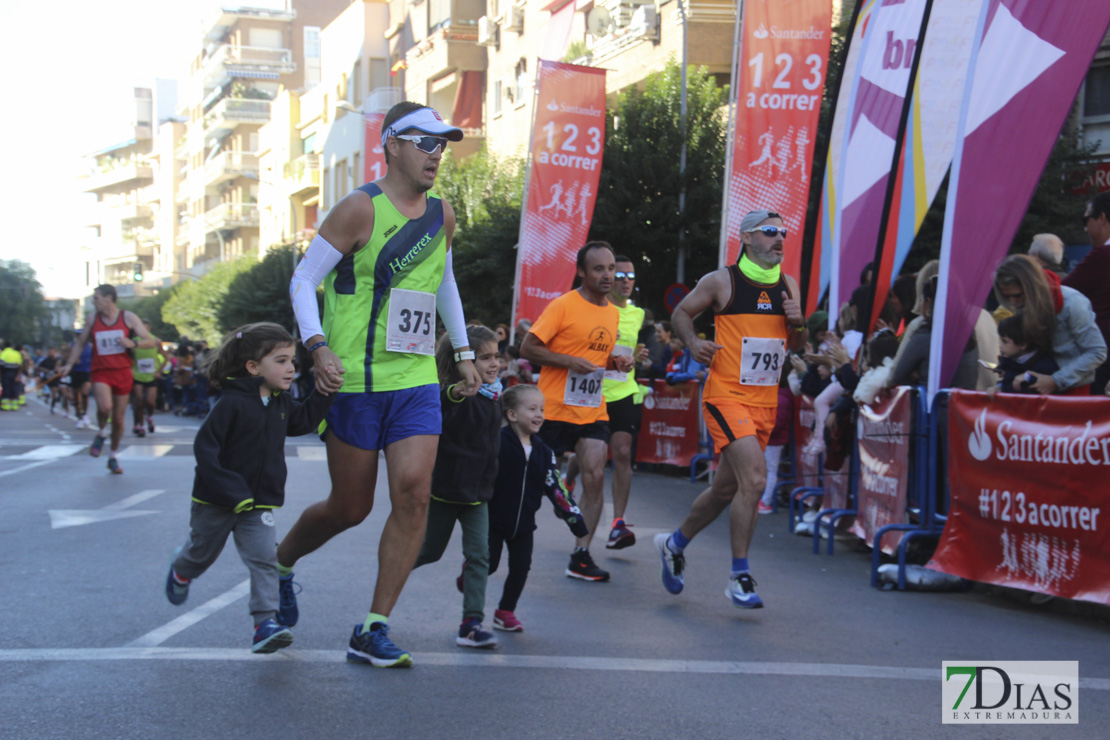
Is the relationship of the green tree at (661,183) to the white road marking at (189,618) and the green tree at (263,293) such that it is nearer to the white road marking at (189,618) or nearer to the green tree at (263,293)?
the white road marking at (189,618)

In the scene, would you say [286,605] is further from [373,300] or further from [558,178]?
[558,178]

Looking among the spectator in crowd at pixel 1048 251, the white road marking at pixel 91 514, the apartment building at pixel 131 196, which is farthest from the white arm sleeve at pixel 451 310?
the apartment building at pixel 131 196

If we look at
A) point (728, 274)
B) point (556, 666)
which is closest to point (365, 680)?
point (556, 666)

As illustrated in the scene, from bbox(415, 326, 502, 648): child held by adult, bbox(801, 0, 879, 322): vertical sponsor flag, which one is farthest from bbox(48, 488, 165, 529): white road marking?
bbox(801, 0, 879, 322): vertical sponsor flag

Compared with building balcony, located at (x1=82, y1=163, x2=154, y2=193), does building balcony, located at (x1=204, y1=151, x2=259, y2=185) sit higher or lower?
lower

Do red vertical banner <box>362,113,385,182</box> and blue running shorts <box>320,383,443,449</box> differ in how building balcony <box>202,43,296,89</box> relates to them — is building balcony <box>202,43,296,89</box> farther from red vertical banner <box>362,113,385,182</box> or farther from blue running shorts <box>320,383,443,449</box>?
blue running shorts <box>320,383,443,449</box>

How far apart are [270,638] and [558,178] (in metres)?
15.4

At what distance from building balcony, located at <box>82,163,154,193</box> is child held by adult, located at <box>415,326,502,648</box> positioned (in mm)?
132349

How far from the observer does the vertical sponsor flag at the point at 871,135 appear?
38.2ft

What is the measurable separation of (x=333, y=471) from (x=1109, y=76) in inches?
876

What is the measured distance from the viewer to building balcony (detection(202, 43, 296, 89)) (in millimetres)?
90188

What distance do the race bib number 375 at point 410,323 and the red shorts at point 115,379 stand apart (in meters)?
9.31

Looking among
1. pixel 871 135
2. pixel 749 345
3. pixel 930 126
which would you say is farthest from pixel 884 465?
pixel 871 135

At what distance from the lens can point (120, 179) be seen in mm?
133875
